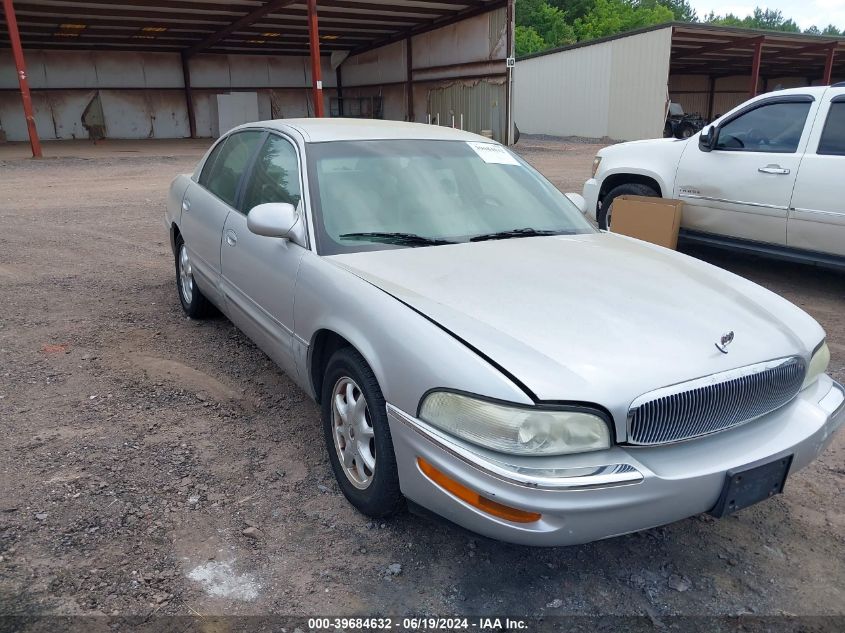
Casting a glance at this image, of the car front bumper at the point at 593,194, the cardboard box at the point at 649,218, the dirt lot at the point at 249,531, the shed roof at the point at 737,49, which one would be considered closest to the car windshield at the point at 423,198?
the dirt lot at the point at 249,531

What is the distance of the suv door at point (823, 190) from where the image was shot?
18.0ft

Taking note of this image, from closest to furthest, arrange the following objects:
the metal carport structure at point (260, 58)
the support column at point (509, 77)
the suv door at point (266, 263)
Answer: the suv door at point (266, 263) < the support column at point (509, 77) < the metal carport structure at point (260, 58)

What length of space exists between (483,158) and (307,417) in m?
1.73

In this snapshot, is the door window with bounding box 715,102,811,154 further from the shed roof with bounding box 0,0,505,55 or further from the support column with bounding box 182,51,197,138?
the support column with bounding box 182,51,197,138

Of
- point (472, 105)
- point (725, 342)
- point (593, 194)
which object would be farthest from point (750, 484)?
point (472, 105)

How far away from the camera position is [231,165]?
432cm

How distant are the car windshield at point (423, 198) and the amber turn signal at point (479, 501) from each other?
3.97ft

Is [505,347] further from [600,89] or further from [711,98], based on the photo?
[711,98]

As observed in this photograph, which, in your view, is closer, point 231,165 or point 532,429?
point 532,429

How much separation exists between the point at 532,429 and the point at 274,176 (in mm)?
2263

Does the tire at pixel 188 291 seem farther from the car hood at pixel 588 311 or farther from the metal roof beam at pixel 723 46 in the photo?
the metal roof beam at pixel 723 46

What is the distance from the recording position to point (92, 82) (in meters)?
28.0

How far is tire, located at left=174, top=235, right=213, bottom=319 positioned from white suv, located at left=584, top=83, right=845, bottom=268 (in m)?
4.60

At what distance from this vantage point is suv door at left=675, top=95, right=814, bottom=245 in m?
5.85
